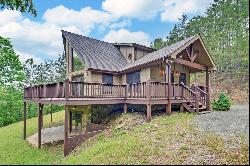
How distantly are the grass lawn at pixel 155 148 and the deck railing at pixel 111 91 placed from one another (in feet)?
6.10

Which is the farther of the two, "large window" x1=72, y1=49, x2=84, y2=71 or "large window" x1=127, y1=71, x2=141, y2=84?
"large window" x1=72, y1=49, x2=84, y2=71

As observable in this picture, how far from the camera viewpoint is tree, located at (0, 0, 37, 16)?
12820 millimetres

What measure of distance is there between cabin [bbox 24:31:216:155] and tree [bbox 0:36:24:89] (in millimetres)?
3717

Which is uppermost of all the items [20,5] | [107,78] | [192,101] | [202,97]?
[20,5]

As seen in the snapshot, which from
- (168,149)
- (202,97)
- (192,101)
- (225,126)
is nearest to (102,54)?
(192,101)

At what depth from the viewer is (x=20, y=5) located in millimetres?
13047

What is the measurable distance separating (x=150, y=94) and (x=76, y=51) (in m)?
7.84

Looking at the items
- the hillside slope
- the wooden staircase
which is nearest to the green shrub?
the wooden staircase

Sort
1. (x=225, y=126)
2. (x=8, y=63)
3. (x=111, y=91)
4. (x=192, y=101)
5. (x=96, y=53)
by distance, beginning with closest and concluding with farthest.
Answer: (x=225, y=126) → (x=111, y=91) → (x=192, y=101) → (x=96, y=53) → (x=8, y=63)

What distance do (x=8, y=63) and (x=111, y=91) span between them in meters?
12.0

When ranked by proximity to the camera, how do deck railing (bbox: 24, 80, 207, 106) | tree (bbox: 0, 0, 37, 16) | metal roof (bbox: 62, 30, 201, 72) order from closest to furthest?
tree (bbox: 0, 0, 37, 16)
deck railing (bbox: 24, 80, 207, 106)
metal roof (bbox: 62, 30, 201, 72)

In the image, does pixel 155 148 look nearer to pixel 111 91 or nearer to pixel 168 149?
pixel 168 149

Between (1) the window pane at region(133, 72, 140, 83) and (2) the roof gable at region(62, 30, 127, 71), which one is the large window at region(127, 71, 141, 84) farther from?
(2) the roof gable at region(62, 30, 127, 71)

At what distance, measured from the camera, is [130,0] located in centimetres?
2441
